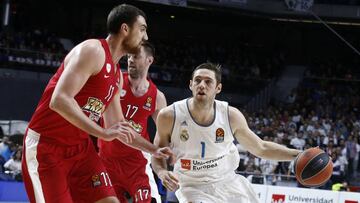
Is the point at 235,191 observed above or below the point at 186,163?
below

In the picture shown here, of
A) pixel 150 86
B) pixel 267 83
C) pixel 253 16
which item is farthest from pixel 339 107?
pixel 150 86

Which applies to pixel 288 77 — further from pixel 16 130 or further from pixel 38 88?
pixel 16 130

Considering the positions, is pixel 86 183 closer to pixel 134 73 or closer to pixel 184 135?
pixel 184 135

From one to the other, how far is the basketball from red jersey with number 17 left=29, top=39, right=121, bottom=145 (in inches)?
69.0

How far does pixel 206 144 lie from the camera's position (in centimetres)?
512

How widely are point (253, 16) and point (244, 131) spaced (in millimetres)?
19972

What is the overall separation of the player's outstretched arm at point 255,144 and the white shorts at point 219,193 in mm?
323

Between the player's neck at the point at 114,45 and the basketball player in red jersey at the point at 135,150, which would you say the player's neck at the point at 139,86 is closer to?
the basketball player in red jersey at the point at 135,150

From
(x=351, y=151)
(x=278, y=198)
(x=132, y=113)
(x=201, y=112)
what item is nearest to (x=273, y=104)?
(x=351, y=151)

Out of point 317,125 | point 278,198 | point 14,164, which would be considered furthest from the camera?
point 317,125

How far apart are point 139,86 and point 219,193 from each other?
1593 mm

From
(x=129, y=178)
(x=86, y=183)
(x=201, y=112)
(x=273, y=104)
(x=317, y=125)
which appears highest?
(x=201, y=112)

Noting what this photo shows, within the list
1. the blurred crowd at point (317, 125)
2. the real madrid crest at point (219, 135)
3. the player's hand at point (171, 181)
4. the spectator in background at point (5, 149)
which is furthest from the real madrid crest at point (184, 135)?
the blurred crowd at point (317, 125)

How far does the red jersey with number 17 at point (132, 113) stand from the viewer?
5.95m
